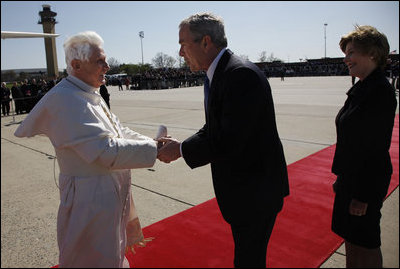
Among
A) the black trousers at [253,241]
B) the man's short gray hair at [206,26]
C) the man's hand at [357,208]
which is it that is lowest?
the black trousers at [253,241]

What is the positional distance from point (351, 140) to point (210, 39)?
1.09m

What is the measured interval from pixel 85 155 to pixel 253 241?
1.09 meters

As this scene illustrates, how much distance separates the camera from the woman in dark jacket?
2.01m

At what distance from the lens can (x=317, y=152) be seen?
21.0ft

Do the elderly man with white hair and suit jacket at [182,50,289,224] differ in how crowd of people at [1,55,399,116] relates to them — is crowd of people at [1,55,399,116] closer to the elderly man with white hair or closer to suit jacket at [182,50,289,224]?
suit jacket at [182,50,289,224]

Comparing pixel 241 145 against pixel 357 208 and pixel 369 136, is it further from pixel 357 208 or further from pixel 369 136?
pixel 357 208

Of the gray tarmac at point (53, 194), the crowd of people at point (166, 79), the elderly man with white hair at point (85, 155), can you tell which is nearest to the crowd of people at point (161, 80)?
the crowd of people at point (166, 79)

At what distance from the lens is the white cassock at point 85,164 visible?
1.67 metres

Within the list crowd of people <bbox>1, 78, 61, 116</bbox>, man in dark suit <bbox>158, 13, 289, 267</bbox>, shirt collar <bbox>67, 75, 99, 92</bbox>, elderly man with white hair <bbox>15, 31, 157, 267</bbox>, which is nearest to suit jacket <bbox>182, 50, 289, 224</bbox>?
man in dark suit <bbox>158, 13, 289, 267</bbox>

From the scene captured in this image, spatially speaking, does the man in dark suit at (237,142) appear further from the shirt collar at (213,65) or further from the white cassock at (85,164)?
the white cassock at (85,164)

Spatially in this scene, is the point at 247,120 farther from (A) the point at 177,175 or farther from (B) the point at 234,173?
(A) the point at 177,175

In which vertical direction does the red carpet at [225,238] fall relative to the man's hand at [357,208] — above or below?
below

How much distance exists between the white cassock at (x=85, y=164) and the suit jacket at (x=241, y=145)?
37 cm

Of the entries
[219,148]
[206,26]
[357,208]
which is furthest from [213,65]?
[357,208]
